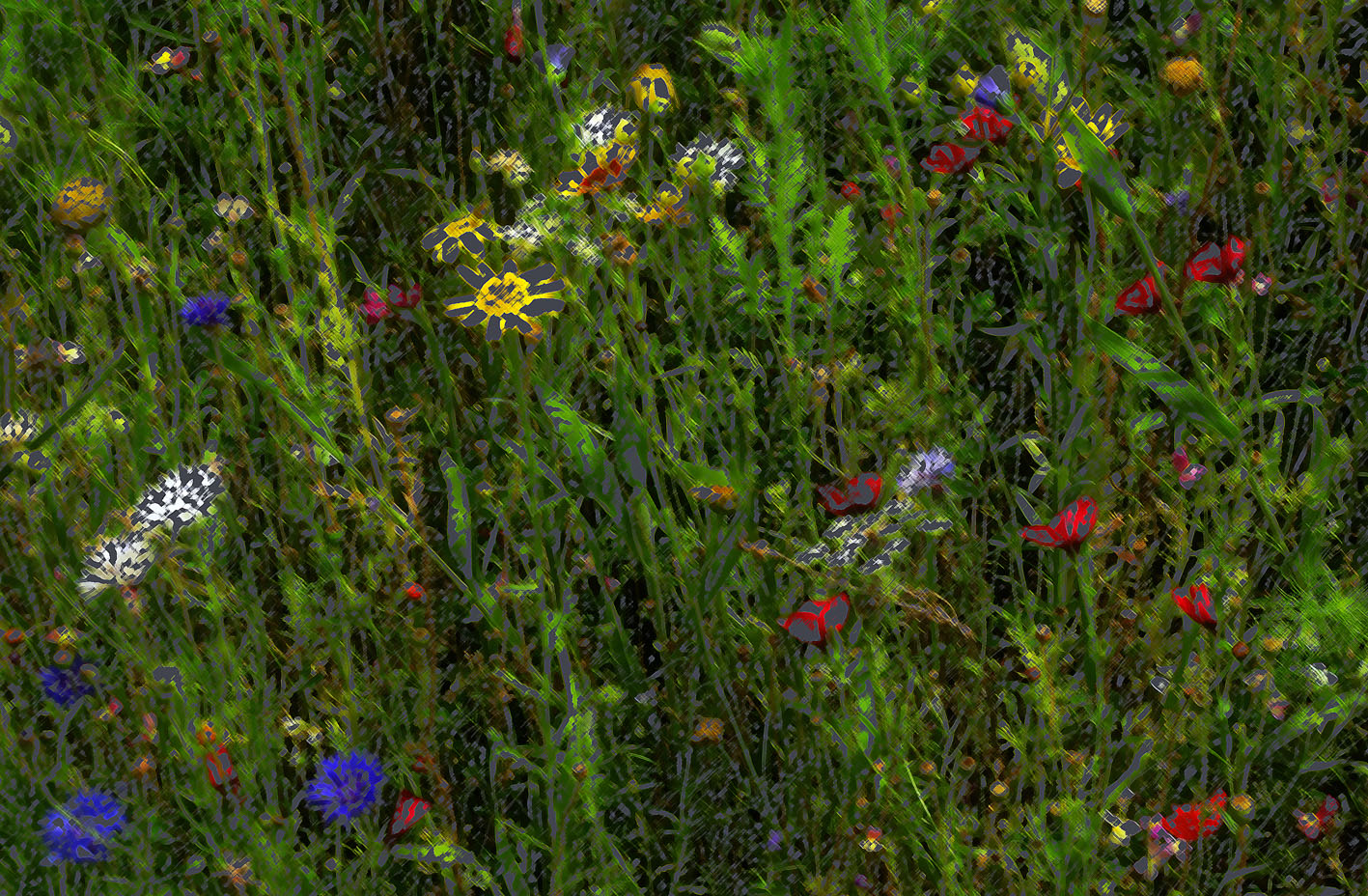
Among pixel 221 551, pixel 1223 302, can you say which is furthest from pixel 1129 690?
pixel 221 551

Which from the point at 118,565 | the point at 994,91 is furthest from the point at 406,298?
the point at 994,91

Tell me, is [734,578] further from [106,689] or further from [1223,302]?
[106,689]

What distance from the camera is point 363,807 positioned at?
3.45 feet

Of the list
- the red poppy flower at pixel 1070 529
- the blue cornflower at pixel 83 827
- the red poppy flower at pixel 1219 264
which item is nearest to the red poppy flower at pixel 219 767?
the blue cornflower at pixel 83 827

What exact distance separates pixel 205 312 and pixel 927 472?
2.29 ft

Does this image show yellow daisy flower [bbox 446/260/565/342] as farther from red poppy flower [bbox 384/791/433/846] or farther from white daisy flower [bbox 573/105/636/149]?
red poppy flower [bbox 384/791/433/846]

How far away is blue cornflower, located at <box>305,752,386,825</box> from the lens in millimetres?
1046

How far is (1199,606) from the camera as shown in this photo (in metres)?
1.00

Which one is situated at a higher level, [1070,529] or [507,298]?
[507,298]

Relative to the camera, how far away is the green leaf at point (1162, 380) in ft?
3.20

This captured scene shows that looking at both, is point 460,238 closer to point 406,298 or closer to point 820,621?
point 406,298

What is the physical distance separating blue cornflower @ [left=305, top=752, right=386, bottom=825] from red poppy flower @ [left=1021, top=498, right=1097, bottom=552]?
0.66 metres

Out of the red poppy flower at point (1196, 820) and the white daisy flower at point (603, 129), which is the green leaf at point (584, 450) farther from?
the red poppy flower at point (1196, 820)

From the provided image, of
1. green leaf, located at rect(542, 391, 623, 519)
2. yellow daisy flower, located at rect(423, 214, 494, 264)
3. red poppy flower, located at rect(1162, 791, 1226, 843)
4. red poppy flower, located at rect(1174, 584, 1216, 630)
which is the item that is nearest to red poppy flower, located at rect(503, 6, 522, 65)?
yellow daisy flower, located at rect(423, 214, 494, 264)
